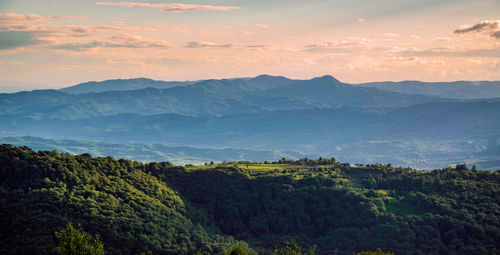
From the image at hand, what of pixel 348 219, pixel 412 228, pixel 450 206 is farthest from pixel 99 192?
pixel 450 206

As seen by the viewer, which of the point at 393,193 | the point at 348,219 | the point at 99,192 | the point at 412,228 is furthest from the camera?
the point at 393,193

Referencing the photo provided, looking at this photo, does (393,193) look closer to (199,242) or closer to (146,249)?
→ (199,242)

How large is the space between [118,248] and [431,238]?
49111mm

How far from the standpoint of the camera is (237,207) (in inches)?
3885

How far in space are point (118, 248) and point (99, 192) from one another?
14111 mm

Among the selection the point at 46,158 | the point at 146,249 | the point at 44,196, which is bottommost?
the point at 146,249

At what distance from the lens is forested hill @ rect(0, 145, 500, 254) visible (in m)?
72.9

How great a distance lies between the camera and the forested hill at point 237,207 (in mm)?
72875

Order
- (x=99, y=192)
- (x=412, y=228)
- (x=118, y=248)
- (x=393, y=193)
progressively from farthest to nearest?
(x=393, y=193) < (x=412, y=228) < (x=99, y=192) < (x=118, y=248)

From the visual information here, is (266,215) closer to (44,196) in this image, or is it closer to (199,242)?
(199,242)

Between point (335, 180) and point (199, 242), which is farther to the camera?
point (335, 180)

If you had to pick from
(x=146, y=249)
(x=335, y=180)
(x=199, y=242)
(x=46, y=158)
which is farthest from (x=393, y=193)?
(x=46, y=158)

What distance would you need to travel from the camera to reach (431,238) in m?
85.9

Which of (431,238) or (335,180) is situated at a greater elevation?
(335,180)
